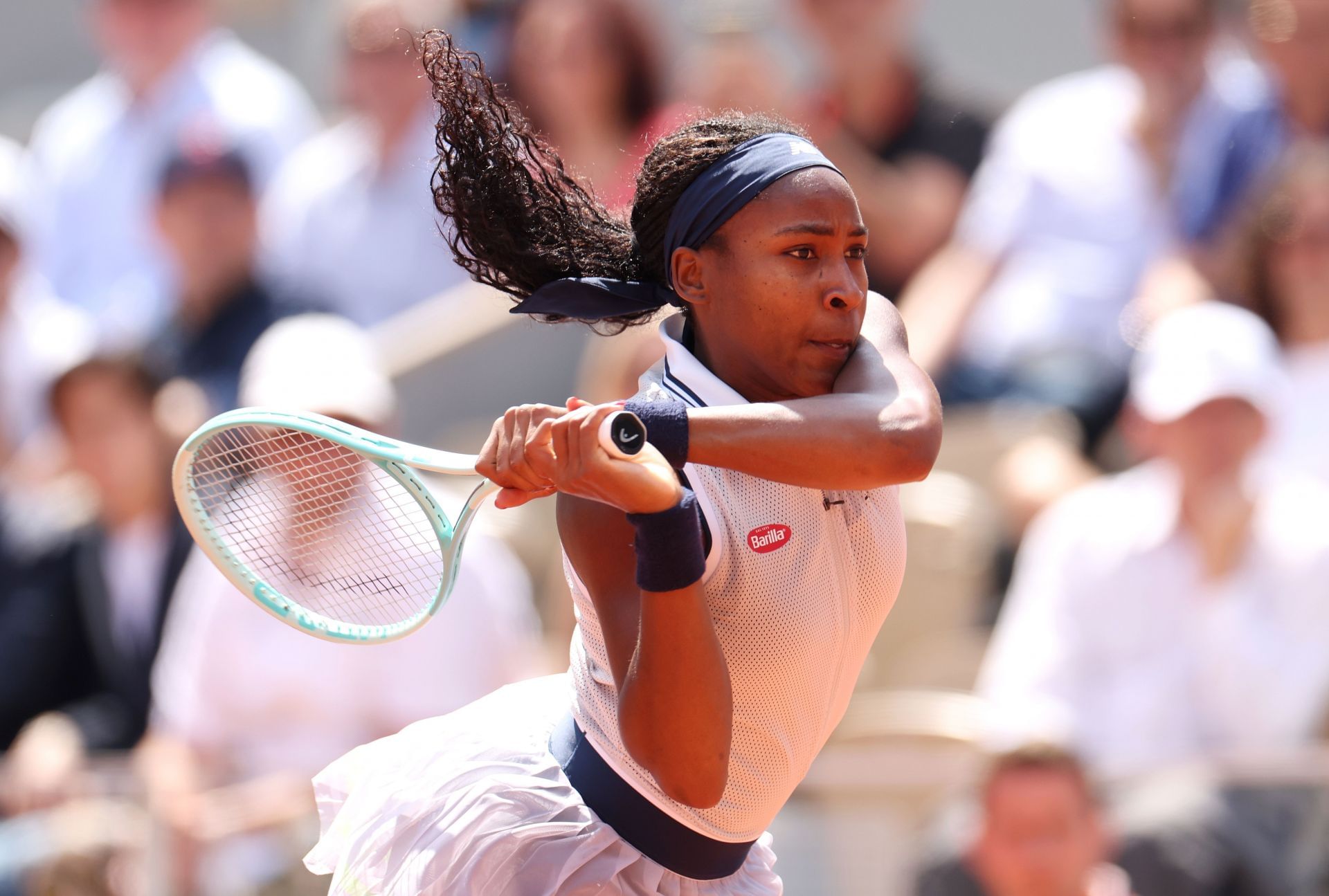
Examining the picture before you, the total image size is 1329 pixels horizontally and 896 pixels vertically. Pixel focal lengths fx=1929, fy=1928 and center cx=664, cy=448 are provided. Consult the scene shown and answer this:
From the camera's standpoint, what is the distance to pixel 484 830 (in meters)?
2.65

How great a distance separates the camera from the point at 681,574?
7.60 feet

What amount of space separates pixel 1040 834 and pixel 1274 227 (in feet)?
7.48

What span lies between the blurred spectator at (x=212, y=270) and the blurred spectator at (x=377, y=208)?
409 millimetres

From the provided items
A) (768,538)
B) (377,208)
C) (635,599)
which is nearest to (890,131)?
(377,208)

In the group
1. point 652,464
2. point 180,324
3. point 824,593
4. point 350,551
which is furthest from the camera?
point 180,324

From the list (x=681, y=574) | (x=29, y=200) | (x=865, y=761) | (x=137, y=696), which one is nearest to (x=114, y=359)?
(x=137, y=696)

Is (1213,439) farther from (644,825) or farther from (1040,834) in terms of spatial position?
(644,825)

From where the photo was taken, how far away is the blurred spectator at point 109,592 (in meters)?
6.05

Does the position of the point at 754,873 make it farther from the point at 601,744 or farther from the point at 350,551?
the point at 350,551

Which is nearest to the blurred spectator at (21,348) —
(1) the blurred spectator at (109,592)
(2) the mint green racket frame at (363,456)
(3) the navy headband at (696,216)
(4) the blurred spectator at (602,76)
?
(1) the blurred spectator at (109,592)

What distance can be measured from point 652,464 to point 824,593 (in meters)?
0.44

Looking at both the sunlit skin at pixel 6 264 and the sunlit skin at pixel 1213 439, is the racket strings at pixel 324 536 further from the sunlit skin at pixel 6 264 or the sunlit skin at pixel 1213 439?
the sunlit skin at pixel 6 264

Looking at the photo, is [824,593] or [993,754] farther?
[993,754]

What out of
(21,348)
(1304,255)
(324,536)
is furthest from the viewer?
(21,348)
